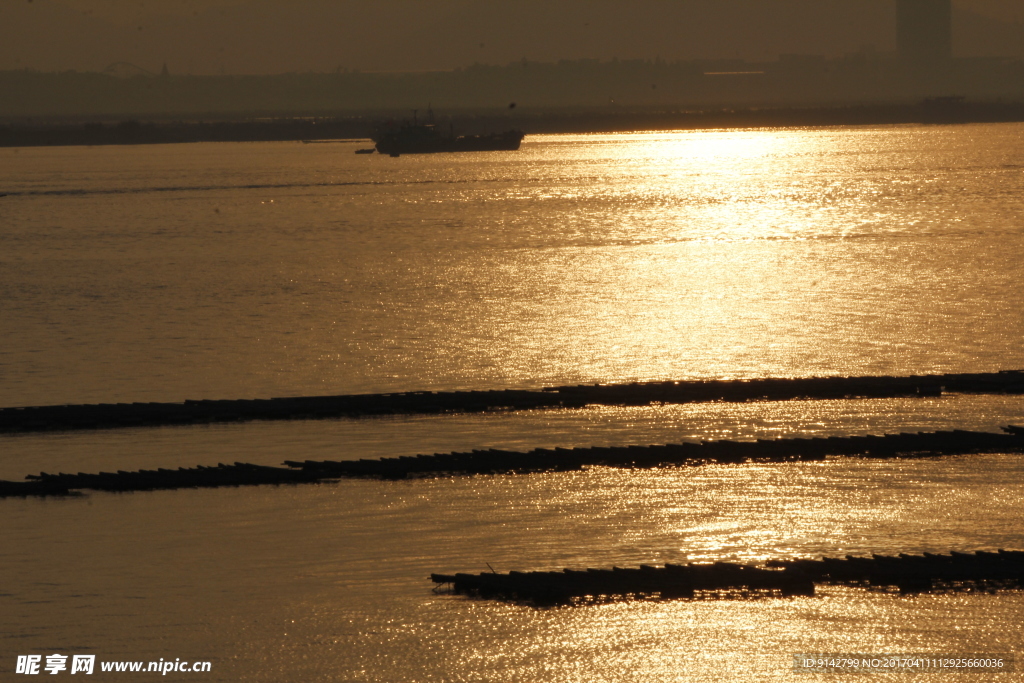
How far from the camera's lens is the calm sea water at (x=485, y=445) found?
14938 millimetres

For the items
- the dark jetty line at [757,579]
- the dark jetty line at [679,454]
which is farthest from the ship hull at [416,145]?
the dark jetty line at [757,579]

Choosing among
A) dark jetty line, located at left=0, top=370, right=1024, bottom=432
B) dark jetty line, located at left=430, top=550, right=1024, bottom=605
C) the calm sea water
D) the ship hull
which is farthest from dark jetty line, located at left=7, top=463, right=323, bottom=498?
the ship hull

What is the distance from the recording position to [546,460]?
21.9 metres

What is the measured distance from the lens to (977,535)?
18.3 meters

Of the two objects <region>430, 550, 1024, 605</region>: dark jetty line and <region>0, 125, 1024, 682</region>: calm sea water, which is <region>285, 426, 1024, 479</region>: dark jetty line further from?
<region>430, 550, 1024, 605</region>: dark jetty line

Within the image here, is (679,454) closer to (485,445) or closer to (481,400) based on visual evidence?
(485,445)

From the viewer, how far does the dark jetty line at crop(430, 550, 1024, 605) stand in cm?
1551

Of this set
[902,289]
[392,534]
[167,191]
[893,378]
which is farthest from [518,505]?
[167,191]

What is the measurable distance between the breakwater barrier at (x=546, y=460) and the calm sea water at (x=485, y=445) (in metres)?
0.37

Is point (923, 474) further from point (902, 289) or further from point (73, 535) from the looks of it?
point (902, 289)

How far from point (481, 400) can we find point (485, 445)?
264cm

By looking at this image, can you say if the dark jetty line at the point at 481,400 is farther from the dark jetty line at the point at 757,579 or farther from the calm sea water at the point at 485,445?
the dark jetty line at the point at 757,579

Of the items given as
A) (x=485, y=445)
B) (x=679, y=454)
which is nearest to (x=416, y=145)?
(x=485, y=445)

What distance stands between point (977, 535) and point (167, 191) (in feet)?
382
